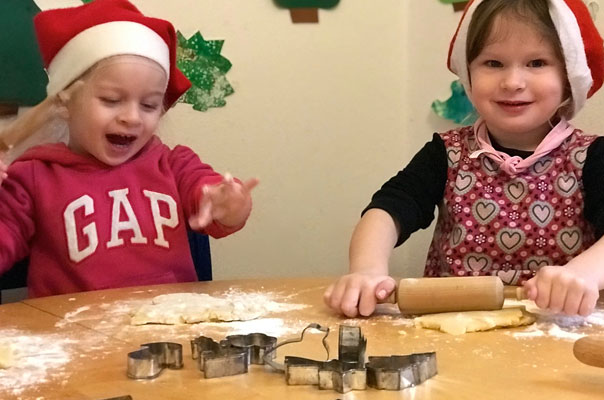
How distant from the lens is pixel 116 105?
1291 millimetres

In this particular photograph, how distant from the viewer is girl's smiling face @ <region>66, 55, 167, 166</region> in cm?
128

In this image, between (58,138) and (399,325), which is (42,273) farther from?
(399,325)

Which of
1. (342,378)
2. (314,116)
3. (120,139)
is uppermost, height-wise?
(314,116)

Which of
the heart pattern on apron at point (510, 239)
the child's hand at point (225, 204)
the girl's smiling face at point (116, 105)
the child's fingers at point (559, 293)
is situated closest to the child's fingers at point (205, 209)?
the child's hand at point (225, 204)

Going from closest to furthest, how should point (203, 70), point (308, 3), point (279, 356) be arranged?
1. point (279, 356)
2. point (203, 70)
3. point (308, 3)

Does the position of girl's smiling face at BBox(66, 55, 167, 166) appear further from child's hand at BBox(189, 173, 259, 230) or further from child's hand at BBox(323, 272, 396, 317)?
child's hand at BBox(323, 272, 396, 317)

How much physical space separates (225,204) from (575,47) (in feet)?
1.92

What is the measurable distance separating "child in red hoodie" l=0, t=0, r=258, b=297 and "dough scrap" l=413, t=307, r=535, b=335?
0.46 metres

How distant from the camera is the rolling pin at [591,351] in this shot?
616 mm

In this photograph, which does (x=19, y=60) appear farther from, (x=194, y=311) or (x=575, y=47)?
(x=575, y=47)

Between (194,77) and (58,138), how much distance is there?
41 cm

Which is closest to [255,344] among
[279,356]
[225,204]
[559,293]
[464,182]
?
[279,356]

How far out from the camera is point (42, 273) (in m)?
1.29

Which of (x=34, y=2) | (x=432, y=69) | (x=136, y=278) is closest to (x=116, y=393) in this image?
(x=136, y=278)
